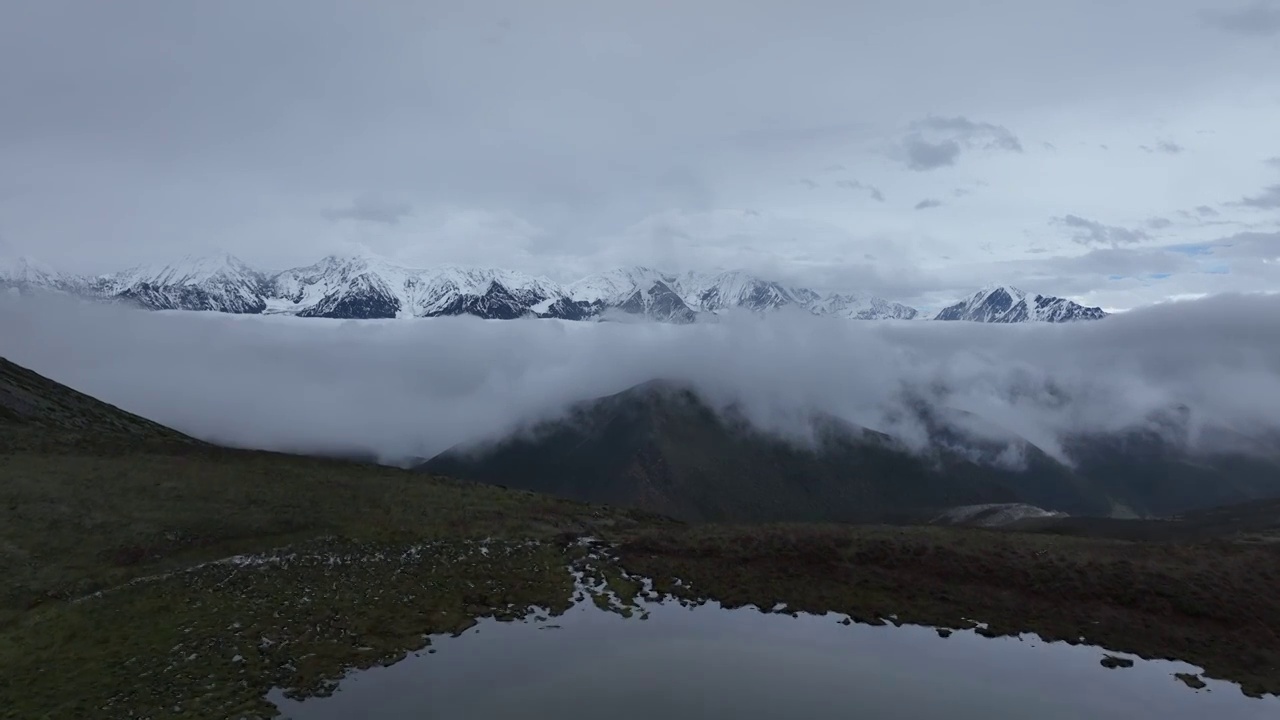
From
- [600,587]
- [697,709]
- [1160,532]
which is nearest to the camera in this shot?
[697,709]

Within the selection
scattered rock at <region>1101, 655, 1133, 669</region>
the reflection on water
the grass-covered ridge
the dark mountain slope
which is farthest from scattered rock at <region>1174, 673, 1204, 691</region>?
the dark mountain slope

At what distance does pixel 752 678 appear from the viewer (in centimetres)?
3108

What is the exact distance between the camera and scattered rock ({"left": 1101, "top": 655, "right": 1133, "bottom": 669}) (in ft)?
111

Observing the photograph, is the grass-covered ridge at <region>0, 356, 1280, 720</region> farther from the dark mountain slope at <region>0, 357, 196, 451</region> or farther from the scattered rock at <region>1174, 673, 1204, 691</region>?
the scattered rock at <region>1174, 673, 1204, 691</region>

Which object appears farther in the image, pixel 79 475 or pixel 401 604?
pixel 79 475

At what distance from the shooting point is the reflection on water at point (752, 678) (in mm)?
27933

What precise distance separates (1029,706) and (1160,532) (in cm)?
10702

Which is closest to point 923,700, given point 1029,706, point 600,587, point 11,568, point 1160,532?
point 1029,706

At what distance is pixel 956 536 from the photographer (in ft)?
174

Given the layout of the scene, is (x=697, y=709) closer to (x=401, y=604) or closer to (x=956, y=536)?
(x=401, y=604)

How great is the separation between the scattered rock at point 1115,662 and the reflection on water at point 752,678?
0.37 meters

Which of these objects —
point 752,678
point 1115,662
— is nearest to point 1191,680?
point 1115,662

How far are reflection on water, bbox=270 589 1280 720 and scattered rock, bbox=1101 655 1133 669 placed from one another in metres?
0.37

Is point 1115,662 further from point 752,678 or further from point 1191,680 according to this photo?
point 752,678
